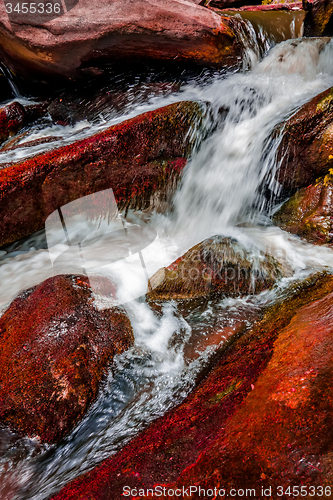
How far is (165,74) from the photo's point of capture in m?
6.32

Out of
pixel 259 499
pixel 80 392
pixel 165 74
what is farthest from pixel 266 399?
pixel 165 74

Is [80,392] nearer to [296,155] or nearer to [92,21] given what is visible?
[296,155]

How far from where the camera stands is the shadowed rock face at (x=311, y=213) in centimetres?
450

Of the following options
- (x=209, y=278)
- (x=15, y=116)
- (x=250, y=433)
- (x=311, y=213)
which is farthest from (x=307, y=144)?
(x=15, y=116)

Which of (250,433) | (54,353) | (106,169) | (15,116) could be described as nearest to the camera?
(250,433)

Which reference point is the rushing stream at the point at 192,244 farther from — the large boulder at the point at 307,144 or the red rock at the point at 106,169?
the red rock at the point at 106,169

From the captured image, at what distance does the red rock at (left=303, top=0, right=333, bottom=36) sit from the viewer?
6.83 metres

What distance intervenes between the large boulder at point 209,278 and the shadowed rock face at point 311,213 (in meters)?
1.37

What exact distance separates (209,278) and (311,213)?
224 cm

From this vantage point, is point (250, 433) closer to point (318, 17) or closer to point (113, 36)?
point (113, 36)

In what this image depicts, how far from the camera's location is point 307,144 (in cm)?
471

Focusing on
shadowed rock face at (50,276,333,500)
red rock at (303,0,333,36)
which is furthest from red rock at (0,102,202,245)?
red rock at (303,0,333,36)

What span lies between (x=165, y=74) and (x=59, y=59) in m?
2.17

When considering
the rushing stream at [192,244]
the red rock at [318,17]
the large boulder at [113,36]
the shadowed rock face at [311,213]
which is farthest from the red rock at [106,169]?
the red rock at [318,17]
